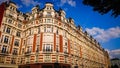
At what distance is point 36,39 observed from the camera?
111 ft

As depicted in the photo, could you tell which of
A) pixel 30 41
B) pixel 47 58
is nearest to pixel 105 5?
pixel 47 58

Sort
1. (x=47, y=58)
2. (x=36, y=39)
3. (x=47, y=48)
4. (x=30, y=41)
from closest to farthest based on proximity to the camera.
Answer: (x=47, y=58) < (x=47, y=48) < (x=36, y=39) < (x=30, y=41)

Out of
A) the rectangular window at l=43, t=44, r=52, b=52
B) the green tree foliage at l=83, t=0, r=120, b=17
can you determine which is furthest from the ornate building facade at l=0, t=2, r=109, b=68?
the green tree foliage at l=83, t=0, r=120, b=17

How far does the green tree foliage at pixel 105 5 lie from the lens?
377 inches

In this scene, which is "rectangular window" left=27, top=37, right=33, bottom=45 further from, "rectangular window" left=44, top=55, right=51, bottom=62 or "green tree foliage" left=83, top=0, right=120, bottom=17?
"green tree foliage" left=83, top=0, right=120, bottom=17

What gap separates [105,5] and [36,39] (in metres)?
26.7

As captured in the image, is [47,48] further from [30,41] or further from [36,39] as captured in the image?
[30,41]

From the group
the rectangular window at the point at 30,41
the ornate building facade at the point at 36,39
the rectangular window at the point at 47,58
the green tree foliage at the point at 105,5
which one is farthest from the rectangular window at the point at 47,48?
the green tree foliage at the point at 105,5

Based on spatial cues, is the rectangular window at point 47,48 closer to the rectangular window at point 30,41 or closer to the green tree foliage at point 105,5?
the rectangular window at point 30,41

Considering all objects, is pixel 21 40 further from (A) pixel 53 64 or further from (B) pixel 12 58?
(A) pixel 53 64

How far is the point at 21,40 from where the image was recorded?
37875 mm

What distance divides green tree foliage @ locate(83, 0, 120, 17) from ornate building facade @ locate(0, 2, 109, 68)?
22515 mm

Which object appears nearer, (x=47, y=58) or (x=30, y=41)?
(x=47, y=58)

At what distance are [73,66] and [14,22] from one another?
24.9 metres
